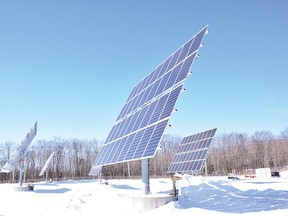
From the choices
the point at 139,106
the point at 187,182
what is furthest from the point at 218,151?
the point at 139,106

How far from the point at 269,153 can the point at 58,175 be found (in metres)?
71.0

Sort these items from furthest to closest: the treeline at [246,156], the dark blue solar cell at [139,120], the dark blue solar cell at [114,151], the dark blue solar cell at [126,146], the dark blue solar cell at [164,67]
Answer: the treeline at [246,156] < the dark blue solar cell at [164,67] < the dark blue solar cell at [114,151] < the dark blue solar cell at [139,120] < the dark blue solar cell at [126,146]

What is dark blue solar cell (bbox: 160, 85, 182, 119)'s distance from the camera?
12.6 meters

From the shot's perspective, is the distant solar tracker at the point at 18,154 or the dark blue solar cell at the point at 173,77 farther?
the distant solar tracker at the point at 18,154

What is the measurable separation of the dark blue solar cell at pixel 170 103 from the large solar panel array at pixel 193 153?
47.1ft

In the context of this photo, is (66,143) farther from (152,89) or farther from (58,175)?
(152,89)

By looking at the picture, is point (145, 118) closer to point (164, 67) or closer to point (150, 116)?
point (150, 116)

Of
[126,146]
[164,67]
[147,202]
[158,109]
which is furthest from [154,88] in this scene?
[147,202]

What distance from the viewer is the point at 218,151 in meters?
91.5

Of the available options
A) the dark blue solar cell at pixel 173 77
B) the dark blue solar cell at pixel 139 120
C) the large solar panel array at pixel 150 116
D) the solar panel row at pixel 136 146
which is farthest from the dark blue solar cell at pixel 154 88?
the solar panel row at pixel 136 146

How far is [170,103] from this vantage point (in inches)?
515

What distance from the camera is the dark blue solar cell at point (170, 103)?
12.6 meters

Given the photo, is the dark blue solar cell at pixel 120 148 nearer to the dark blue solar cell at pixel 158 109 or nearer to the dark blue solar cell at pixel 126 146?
the dark blue solar cell at pixel 126 146

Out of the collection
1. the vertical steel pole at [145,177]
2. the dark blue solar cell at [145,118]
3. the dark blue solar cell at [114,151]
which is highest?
the dark blue solar cell at [145,118]
